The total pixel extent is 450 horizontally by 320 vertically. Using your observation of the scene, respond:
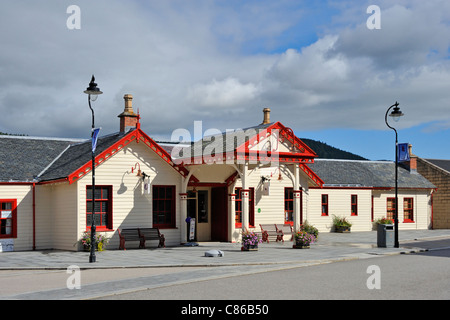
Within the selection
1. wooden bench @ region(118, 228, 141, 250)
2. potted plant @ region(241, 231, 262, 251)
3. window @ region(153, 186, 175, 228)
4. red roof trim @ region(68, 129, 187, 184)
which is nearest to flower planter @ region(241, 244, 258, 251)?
potted plant @ region(241, 231, 262, 251)

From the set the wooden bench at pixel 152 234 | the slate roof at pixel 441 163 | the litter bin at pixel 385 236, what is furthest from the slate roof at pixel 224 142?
the slate roof at pixel 441 163

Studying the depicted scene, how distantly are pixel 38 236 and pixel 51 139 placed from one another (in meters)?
6.20

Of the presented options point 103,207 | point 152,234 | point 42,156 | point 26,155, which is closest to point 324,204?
point 152,234

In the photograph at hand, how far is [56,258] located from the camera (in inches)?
754

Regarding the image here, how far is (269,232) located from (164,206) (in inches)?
214

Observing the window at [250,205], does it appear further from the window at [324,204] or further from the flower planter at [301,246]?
the window at [324,204]

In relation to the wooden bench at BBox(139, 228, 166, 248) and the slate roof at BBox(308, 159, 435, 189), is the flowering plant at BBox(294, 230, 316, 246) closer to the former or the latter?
the wooden bench at BBox(139, 228, 166, 248)

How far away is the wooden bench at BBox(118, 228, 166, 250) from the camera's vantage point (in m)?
22.6

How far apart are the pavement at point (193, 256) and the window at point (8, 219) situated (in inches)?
45.2

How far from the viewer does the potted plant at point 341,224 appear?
33.8 meters

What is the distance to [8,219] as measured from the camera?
22.5 metres

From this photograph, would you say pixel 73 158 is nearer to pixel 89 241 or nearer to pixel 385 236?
pixel 89 241
